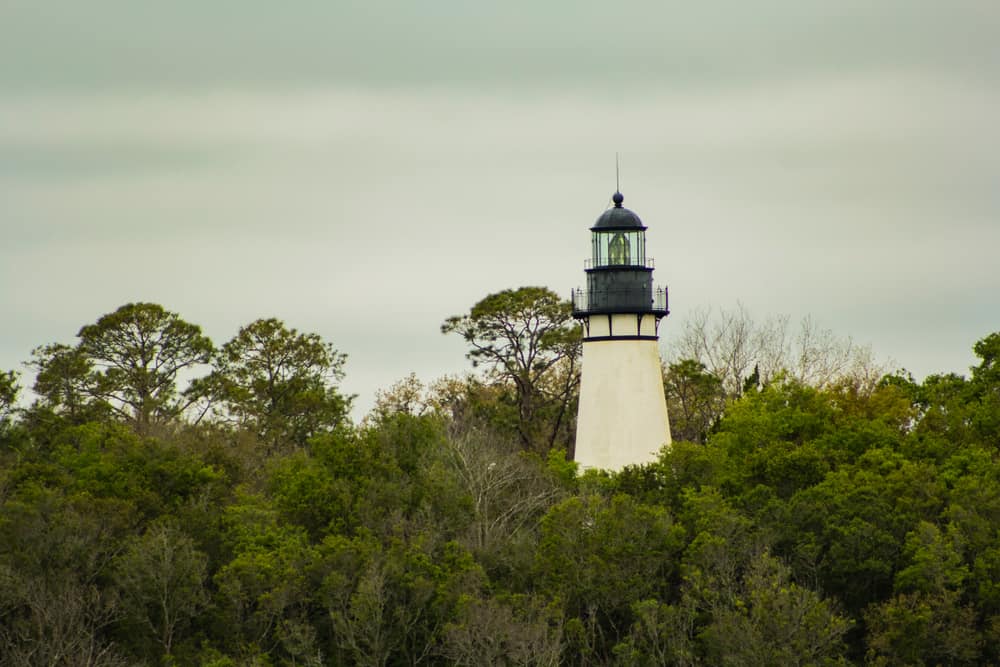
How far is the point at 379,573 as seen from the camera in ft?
141

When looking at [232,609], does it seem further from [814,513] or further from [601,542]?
[814,513]

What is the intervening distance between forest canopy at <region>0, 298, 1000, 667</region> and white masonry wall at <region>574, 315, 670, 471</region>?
127 cm

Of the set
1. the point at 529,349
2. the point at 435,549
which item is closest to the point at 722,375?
the point at 529,349

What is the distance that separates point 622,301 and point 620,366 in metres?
1.88

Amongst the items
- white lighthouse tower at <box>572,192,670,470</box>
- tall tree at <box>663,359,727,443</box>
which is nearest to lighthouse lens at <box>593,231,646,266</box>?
white lighthouse tower at <box>572,192,670,470</box>

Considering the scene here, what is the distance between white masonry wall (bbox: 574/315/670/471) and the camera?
51938 mm

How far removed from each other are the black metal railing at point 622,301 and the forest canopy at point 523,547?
3.81m

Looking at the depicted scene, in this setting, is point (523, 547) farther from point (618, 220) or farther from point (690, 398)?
point (690, 398)

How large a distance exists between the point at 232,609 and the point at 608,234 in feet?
54.5

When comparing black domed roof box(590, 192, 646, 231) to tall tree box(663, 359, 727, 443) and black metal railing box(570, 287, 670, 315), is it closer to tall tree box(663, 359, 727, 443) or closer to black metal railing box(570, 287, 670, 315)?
black metal railing box(570, 287, 670, 315)

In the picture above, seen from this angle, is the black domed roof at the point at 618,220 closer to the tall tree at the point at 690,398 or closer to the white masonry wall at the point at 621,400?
the white masonry wall at the point at 621,400

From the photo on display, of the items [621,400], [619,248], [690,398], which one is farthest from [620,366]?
[690,398]

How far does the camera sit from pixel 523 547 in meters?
45.7

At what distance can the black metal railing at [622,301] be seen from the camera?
52375mm
